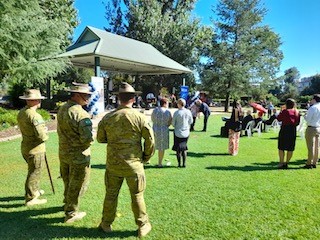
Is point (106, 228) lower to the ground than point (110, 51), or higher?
lower

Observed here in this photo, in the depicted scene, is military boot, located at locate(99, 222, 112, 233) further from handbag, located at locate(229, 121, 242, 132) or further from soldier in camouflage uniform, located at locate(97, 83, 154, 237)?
handbag, located at locate(229, 121, 242, 132)

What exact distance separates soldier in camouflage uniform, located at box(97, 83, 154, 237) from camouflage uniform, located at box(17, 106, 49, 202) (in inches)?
54.9

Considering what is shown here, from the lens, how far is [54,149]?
978 centimetres

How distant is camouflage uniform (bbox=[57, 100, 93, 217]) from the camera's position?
411 centimetres

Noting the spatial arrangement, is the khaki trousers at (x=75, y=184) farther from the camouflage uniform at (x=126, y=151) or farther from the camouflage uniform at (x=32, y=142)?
the camouflage uniform at (x=32, y=142)

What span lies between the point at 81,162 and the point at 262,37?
3232 cm

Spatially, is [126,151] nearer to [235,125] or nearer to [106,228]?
[106,228]

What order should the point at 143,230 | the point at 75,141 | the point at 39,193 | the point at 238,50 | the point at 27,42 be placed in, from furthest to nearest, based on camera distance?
the point at 238,50
the point at 27,42
the point at 39,193
the point at 75,141
the point at 143,230

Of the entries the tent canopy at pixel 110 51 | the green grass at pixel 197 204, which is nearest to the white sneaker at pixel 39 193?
the green grass at pixel 197 204

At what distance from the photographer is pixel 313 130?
7.57 metres

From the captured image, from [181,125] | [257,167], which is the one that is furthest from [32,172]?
[257,167]

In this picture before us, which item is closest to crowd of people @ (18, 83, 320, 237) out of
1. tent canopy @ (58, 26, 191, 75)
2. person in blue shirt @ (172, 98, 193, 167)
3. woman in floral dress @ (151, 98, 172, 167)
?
woman in floral dress @ (151, 98, 172, 167)

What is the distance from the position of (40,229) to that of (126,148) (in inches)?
66.1

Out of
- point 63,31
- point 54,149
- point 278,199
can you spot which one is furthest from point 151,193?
point 63,31
